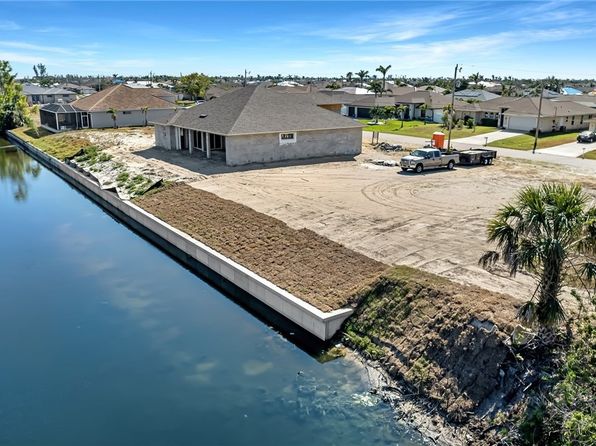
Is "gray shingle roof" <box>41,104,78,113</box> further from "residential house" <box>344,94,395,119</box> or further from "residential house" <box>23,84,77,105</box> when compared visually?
"residential house" <box>23,84,77,105</box>

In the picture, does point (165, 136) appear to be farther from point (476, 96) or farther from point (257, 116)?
point (476, 96)

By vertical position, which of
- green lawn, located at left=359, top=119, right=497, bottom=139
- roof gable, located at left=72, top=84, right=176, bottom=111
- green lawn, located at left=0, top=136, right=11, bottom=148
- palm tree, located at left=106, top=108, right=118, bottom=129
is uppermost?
roof gable, located at left=72, top=84, right=176, bottom=111

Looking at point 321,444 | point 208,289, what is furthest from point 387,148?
point 321,444

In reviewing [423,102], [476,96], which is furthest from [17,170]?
[476,96]

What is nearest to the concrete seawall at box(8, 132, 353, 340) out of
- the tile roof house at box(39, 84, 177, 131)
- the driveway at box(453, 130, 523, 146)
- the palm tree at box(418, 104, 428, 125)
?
the tile roof house at box(39, 84, 177, 131)

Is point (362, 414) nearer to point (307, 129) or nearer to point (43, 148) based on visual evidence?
point (307, 129)

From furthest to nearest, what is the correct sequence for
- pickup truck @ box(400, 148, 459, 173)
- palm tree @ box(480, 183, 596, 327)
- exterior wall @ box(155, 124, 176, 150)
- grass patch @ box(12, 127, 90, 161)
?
1. grass patch @ box(12, 127, 90, 161)
2. exterior wall @ box(155, 124, 176, 150)
3. pickup truck @ box(400, 148, 459, 173)
4. palm tree @ box(480, 183, 596, 327)

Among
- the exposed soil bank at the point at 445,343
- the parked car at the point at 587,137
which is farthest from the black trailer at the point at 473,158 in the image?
the exposed soil bank at the point at 445,343
